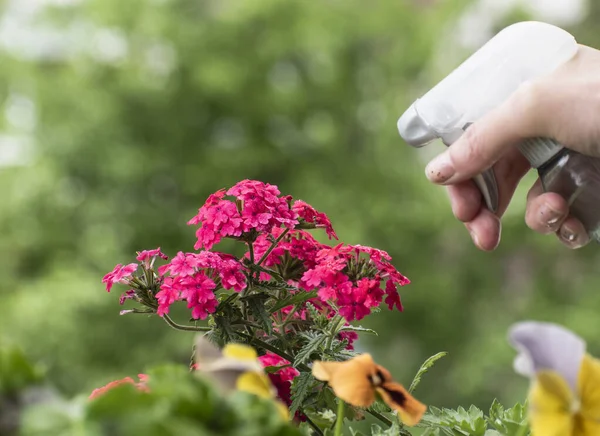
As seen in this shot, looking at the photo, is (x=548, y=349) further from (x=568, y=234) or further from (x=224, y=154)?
(x=224, y=154)

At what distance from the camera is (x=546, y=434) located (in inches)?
18.2

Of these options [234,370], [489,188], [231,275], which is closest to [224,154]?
[489,188]

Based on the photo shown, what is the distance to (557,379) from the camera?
461 millimetres

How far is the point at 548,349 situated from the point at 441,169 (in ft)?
1.52

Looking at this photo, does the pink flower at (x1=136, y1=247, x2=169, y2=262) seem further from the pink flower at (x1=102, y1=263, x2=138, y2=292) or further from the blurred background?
the blurred background

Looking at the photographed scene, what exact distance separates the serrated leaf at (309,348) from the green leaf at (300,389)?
0.02 meters

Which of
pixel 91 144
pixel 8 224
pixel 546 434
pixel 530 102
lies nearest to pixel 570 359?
pixel 546 434

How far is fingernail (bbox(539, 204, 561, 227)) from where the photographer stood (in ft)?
2.96

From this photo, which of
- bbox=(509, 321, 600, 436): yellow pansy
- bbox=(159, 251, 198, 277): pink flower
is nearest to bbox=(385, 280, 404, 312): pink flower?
bbox=(159, 251, 198, 277): pink flower

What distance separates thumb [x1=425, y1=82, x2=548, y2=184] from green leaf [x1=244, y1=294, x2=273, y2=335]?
271mm

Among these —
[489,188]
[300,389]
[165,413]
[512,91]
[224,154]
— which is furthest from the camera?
[224,154]

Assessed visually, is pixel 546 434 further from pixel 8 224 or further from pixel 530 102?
pixel 8 224

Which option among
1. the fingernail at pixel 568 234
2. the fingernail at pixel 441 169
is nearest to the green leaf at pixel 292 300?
the fingernail at pixel 441 169

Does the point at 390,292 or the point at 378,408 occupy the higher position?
the point at 390,292
